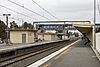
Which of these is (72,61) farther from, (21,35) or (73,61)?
(21,35)

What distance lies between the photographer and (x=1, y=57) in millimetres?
24375

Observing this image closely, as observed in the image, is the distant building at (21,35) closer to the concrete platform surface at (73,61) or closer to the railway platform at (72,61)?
the railway platform at (72,61)

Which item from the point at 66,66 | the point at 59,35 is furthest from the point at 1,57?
the point at 59,35

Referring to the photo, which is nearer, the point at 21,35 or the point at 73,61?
the point at 73,61

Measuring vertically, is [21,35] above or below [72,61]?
above

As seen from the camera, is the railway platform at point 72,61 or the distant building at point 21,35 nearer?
the railway platform at point 72,61

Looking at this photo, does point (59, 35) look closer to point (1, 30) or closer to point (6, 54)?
point (1, 30)

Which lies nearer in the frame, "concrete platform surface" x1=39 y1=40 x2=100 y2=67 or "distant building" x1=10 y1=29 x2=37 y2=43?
"concrete platform surface" x1=39 y1=40 x2=100 y2=67

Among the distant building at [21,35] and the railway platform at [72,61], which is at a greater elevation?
the distant building at [21,35]

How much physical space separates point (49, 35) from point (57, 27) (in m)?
34.6

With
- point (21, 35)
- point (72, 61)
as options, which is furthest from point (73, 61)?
point (21, 35)

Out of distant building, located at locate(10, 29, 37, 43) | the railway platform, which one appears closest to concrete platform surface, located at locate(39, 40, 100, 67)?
the railway platform

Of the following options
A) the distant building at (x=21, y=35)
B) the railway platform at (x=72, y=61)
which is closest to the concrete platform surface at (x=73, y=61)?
the railway platform at (x=72, y=61)

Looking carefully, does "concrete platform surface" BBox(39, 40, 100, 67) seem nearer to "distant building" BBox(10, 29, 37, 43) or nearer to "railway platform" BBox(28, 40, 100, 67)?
"railway platform" BBox(28, 40, 100, 67)
